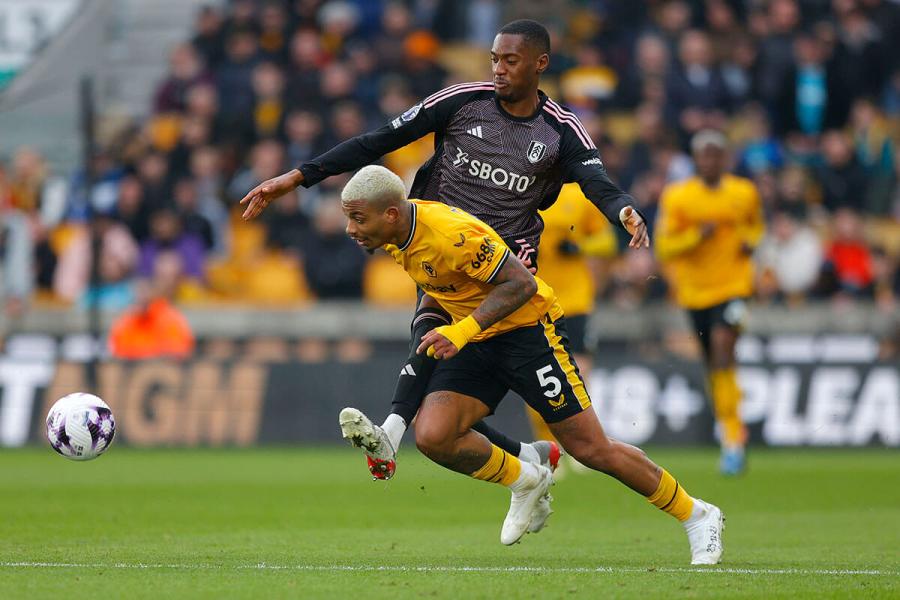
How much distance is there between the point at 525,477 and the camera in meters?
9.12

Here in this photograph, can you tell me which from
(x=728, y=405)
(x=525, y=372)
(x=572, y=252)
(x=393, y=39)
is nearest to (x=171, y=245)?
(x=393, y=39)

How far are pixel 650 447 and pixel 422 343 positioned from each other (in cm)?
1025

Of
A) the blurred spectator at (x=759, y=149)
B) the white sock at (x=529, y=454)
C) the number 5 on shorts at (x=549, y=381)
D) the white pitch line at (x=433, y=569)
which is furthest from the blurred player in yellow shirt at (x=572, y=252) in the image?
the blurred spectator at (x=759, y=149)

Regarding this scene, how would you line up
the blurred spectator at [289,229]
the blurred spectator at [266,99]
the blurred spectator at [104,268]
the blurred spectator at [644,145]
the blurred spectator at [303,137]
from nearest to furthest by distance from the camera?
the blurred spectator at [104,268] → the blurred spectator at [289,229] → the blurred spectator at [644,145] → the blurred spectator at [303,137] → the blurred spectator at [266,99]

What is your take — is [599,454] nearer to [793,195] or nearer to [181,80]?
[793,195]

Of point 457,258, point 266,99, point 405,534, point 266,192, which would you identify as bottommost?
point 405,534

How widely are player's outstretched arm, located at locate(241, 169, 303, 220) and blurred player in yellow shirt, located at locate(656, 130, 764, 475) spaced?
666cm

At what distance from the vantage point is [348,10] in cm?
2334

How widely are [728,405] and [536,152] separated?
6.30m

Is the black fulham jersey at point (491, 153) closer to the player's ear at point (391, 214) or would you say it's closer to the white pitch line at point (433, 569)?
the player's ear at point (391, 214)

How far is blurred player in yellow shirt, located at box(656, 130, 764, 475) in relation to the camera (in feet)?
48.1

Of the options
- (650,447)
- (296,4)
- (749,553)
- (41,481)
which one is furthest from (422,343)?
(296,4)

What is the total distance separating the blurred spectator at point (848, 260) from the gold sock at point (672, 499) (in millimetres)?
11429

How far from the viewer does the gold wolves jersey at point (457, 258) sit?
8102 mm
